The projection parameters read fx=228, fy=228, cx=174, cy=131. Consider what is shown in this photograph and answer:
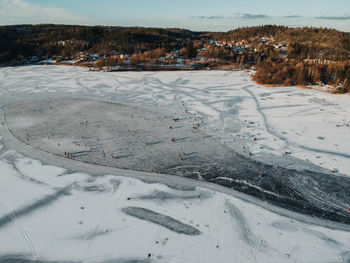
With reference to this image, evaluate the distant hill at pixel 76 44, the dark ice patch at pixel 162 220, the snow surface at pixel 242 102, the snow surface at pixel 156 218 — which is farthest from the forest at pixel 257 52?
the dark ice patch at pixel 162 220

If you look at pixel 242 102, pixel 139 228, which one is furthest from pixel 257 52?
pixel 139 228

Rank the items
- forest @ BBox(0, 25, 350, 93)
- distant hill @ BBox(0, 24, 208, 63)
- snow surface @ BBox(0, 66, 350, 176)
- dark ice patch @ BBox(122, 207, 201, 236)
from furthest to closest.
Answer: distant hill @ BBox(0, 24, 208, 63)
forest @ BBox(0, 25, 350, 93)
snow surface @ BBox(0, 66, 350, 176)
dark ice patch @ BBox(122, 207, 201, 236)

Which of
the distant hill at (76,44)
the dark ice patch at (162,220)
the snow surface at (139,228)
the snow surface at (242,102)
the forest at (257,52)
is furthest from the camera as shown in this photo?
the distant hill at (76,44)

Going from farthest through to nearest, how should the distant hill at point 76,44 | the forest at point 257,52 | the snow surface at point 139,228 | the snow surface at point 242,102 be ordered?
the distant hill at point 76,44, the forest at point 257,52, the snow surface at point 242,102, the snow surface at point 139,228

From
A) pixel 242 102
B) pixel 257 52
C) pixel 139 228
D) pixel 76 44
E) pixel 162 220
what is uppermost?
pixel 76 44

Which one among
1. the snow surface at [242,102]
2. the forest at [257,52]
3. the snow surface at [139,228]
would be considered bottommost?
the snow surface at [139,228]

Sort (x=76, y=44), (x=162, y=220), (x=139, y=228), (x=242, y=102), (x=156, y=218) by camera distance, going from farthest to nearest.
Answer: (x=76, y=44), (x=242, y=102), (x=156, y=218), (x=162, y=220), (x=139, y=228)

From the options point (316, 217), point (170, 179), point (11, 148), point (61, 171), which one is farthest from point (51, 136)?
point (316, 217)

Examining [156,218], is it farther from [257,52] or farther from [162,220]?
[257,52]

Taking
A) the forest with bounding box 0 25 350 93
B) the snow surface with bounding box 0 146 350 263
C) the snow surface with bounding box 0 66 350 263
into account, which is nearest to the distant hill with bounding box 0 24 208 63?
the forest with bounding box 0 25 350 93

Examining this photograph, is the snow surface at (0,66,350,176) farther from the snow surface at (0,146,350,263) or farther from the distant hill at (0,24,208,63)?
the distant hill at (0,24,208,63)

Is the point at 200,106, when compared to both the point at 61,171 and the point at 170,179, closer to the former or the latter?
the point at 170,179

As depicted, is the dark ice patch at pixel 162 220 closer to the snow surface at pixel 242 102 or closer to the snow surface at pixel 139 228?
the snow surface at pixel 139 228
